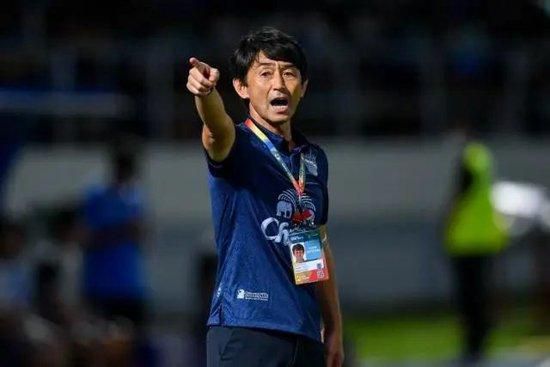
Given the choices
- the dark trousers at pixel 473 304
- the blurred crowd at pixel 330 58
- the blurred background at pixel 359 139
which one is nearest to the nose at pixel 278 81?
the blurred background at pixel 359 139

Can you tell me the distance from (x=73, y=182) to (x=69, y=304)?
5402mm

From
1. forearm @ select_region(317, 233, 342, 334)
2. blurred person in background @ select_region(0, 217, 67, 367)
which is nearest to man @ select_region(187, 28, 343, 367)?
forearm @ select_region(317, 233, 342, 334)

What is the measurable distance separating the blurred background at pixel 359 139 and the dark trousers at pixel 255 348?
22.3 feet

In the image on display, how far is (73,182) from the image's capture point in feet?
57.0

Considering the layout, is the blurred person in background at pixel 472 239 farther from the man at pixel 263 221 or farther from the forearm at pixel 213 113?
the forearm at pixel 213 113

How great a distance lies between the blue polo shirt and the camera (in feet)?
19.5

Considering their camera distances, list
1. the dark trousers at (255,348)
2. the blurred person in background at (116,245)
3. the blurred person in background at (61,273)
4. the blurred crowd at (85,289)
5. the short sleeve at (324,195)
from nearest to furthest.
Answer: the dark trousers at (255,348)
the short sleeve at (324,195)
the blurred crowd at (85,289)
the blurred person in background at (61,273)
the blurred person in background at (116,245)

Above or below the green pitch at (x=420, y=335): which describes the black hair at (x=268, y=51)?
above

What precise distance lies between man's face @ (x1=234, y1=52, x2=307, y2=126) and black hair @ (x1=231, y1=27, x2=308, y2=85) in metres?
0.02

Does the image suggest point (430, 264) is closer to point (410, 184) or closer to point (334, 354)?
point (410, 184)

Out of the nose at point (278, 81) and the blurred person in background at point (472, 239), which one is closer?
the nose at point (278, 81)

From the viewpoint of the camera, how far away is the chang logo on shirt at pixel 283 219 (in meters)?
5.97

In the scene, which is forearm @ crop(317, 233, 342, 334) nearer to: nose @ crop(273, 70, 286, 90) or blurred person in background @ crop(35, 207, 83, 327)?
nose @ crop(273, 70, 286, 90)

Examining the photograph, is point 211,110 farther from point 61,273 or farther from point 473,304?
point 473,304
